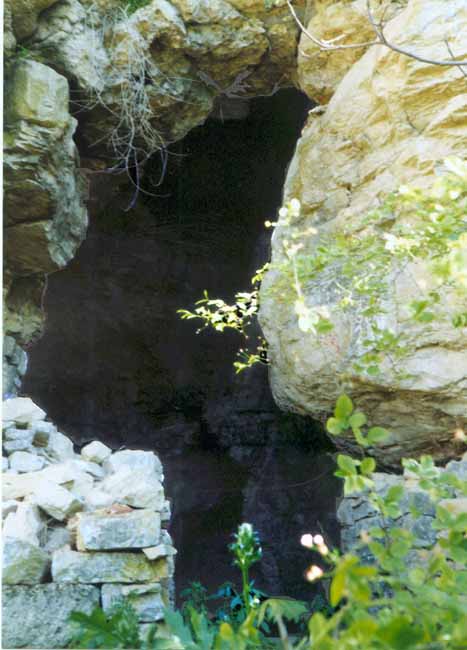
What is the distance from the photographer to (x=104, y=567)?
3.04 m

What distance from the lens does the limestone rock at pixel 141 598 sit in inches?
118

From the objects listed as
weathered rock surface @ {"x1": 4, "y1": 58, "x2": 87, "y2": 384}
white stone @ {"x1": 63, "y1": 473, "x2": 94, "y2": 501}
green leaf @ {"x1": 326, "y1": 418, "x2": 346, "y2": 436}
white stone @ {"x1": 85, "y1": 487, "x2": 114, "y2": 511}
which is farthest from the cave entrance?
green leaf @ {"x1": 326, "y1": 418, "x2": 346, "y2": 436}

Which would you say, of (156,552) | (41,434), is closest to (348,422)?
(156,552)

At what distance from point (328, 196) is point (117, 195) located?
10.5 ft

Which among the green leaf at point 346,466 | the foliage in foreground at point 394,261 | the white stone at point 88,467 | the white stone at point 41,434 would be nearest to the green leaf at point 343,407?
the green leaf at point 346,466

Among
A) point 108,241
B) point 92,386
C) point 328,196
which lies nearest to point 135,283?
point 108,241

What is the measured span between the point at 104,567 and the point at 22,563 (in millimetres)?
324

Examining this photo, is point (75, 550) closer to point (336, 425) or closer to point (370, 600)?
point (336, 425)

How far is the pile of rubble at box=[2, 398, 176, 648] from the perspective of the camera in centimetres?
289

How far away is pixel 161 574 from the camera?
3100 millimetres

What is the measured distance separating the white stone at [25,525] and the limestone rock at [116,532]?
18 centimetres

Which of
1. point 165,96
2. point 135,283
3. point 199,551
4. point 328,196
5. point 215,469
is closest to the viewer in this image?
point 328,196

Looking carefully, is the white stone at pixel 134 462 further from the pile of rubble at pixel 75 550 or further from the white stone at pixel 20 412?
the white stone at pixel 20 412

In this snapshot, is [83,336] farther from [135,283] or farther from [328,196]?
[328,196]
